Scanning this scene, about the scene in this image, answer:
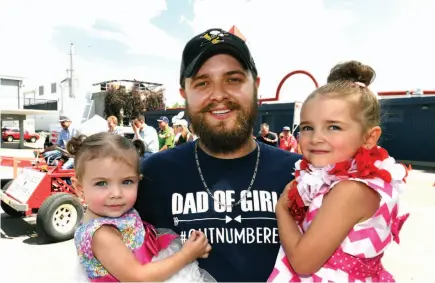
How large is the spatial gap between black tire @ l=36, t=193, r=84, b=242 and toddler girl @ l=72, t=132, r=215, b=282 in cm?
445

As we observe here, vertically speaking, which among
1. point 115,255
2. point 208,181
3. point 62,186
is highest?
point 208,181

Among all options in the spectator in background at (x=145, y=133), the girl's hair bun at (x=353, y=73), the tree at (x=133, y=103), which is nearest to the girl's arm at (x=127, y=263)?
the girl's hair bun at (x=353, y=73)

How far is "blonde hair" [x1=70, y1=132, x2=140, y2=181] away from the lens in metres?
1.73

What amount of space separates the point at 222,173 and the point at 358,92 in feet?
2.48

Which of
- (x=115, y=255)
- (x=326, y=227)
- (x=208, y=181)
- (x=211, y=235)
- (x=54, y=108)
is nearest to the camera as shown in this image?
(x=326, y=227)

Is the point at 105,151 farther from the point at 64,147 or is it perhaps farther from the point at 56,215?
the point at 64,147

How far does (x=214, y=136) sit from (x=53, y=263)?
14.0ft

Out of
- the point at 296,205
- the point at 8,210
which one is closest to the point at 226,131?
the point at 296,205

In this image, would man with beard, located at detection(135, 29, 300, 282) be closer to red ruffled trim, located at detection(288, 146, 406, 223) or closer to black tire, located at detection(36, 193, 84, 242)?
red ruffled trim, located at detection(288, 146, 406, 223)

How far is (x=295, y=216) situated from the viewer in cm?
160

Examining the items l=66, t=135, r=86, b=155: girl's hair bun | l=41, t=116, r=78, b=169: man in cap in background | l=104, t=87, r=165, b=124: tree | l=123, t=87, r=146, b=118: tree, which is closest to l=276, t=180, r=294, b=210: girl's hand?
l=66, t=135, r=86, b=155: girl's hair bun

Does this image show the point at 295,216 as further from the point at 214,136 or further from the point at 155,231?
the point at 155,231

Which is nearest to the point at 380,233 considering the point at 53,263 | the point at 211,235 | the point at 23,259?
the point at 211,235

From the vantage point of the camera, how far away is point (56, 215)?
19.3 feet
